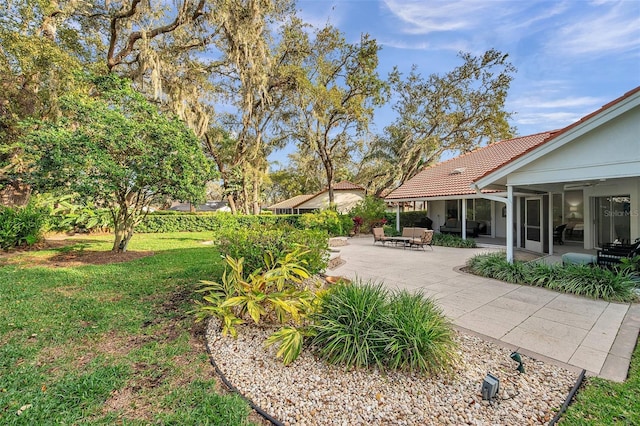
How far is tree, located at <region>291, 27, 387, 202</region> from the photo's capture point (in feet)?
58.7

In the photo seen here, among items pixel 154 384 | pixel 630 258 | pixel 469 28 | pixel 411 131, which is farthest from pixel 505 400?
pixel 411 131

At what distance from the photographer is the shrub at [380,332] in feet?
9.80

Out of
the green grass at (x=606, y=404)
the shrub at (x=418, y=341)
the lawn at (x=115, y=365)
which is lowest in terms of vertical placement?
the green grass at (x=606, y=404)

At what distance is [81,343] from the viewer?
11.5ft

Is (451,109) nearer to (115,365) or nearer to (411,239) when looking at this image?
(411,239)

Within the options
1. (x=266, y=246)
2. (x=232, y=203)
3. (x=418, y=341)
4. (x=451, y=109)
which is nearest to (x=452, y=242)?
(x=266, y=246)

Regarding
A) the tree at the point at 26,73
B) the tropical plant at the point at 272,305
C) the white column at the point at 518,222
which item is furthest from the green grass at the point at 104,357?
the white column at the point at 518,222

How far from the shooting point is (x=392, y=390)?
270 cm

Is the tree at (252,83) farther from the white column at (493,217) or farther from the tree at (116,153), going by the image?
the white column at (493,217)

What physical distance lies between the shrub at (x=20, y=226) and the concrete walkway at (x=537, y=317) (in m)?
10.9

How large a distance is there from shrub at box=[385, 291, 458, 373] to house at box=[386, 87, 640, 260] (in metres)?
5.50

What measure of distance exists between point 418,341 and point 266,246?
2795 millimetres

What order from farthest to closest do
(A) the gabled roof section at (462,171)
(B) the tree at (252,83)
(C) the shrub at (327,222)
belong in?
(C) the shrub at (327,222)
(B) the tree at (252,83)
(A) the gabled roof section at (462,171)

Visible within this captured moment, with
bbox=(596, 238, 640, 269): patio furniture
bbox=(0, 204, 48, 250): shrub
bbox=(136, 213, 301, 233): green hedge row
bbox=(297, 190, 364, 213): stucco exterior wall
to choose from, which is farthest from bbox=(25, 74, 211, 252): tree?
bbox=(297, 190, 364, 213): stucco exterior wall
